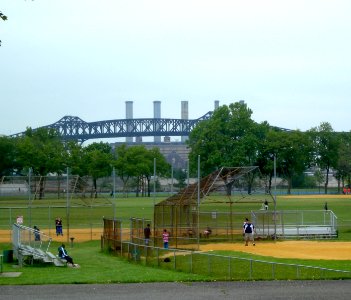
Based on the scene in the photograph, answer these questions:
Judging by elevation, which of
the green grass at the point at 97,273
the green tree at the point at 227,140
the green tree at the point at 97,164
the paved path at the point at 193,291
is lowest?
the paved path at the point at 193,291

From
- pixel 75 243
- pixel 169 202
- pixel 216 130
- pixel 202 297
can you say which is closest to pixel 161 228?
pixel 169 202

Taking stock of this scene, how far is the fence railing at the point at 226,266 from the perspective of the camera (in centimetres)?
3047

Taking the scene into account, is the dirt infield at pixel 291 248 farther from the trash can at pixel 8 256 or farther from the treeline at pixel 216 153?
the treeline at pixel 216 153

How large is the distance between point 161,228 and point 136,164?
92.0 m

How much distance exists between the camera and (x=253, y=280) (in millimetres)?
29938

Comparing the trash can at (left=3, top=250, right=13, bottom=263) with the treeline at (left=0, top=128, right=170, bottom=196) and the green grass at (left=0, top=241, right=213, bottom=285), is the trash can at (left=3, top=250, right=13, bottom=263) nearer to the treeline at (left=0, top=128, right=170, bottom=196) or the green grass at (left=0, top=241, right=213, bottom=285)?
the green grass at (left=0, top=241, right=213, bottom=285)

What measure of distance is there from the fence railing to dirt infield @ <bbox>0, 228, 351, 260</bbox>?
6968mm

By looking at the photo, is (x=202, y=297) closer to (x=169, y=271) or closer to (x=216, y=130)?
(x=169, y=271)

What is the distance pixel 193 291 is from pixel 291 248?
2049 cm

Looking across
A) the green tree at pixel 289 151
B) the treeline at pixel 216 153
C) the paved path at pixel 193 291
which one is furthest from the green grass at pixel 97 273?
the green tree at pixel 289 151

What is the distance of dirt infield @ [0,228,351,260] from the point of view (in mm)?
42159

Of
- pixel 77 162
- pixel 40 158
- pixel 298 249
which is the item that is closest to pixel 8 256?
pixel 298 249

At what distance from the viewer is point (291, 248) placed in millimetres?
46875

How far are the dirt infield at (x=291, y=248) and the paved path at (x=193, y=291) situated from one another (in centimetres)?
1224
